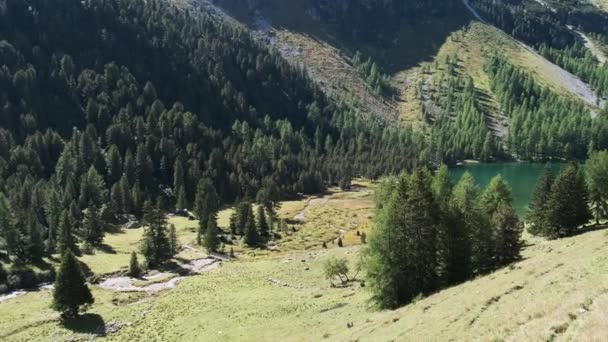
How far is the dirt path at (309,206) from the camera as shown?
137500mm

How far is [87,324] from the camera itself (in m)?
64.1

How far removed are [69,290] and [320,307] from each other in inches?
1283

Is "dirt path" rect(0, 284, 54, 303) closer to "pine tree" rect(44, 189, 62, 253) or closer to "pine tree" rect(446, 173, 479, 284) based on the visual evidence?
"pine tree" rect(44, 189, 62, 253)

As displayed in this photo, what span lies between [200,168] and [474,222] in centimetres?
12359

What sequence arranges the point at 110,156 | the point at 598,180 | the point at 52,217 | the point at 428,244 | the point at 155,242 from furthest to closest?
the point at 110,156, the point at 52,217, the point at 155,242, the point at 598,180, the point at 428,244

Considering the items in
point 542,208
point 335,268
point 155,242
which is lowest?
point 155,242

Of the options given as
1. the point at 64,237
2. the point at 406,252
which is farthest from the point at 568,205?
the point at 64,237

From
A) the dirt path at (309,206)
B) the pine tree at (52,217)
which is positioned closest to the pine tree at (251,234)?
the dirt path at (309,206)

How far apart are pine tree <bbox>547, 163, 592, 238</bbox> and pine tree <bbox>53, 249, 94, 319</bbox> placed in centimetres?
6199

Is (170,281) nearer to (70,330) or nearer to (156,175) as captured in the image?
(70,330)

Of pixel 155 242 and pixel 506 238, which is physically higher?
pixel 506 238

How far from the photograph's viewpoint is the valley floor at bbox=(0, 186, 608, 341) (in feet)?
75.3

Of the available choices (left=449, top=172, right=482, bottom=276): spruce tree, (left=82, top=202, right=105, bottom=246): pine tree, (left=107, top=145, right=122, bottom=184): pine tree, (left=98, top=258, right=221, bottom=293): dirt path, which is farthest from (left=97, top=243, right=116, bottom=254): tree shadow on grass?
(left=449, top=172, right=482, bottom=276): spruce tree

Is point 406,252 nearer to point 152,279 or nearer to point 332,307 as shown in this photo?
point 332,307
